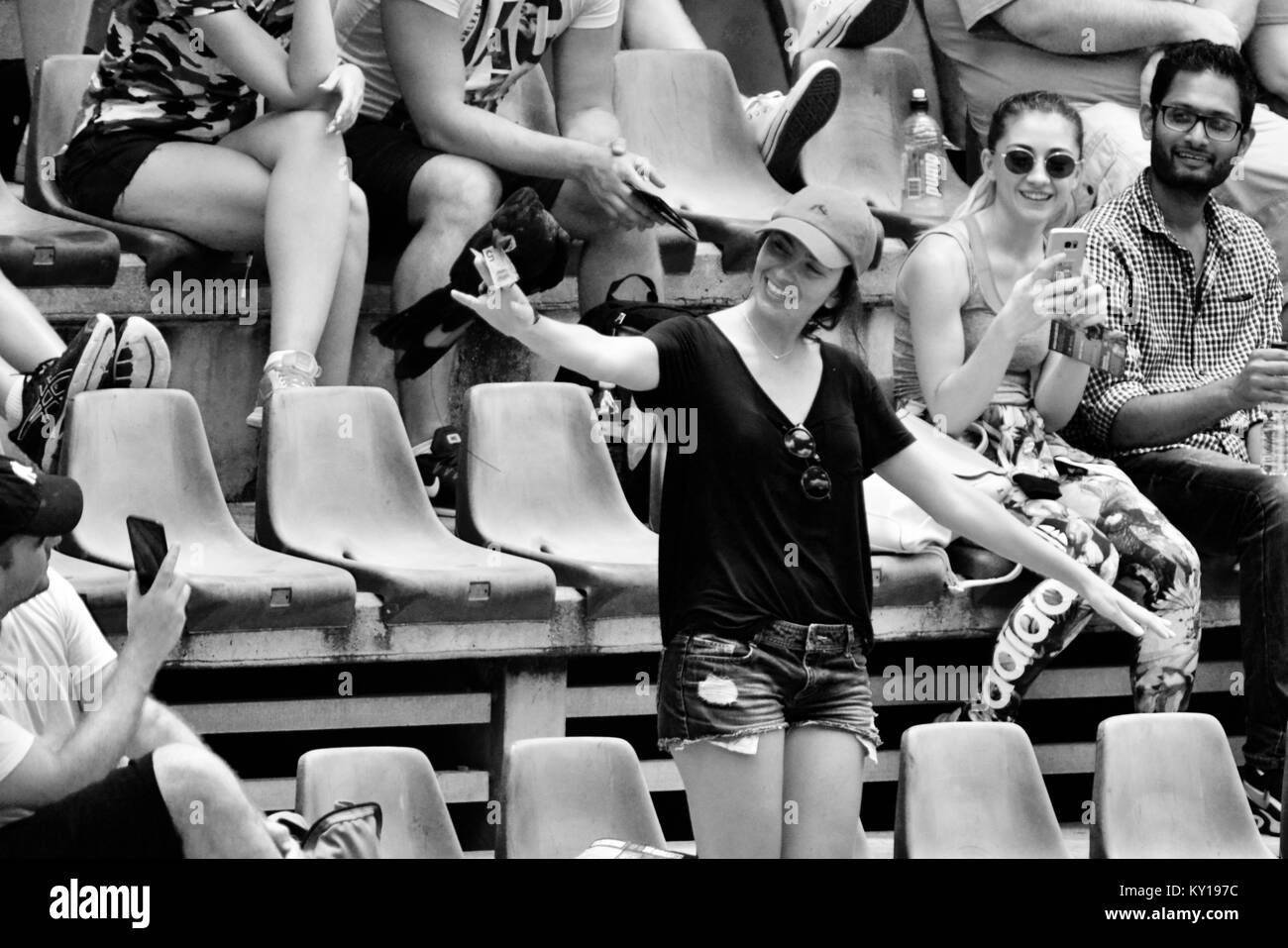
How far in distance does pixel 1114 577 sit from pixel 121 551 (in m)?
1.85

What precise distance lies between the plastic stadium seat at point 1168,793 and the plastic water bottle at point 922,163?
215 centimetres

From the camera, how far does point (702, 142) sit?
579cm

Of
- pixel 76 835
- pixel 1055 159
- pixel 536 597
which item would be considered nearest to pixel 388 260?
pixel 536 597

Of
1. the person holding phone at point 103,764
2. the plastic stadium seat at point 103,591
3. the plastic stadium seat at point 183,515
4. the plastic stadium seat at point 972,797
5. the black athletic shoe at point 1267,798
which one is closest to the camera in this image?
the person holding phone at point 103,764

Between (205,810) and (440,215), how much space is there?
188cm

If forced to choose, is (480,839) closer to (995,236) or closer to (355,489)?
(355,489)

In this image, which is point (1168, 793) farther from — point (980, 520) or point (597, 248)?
point (597, 248)

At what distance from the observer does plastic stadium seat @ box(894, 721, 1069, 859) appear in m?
3.72

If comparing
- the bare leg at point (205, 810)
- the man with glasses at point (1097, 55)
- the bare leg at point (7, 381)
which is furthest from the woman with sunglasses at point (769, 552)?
the man with glasses at point (1097, 55)

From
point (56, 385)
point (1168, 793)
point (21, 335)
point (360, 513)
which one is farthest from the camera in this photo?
point (360, 513)

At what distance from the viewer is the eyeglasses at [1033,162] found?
4.67 m

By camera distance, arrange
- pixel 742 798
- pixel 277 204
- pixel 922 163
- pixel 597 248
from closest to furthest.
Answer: pixel 742 798
pixel 277 204
pixel 597 248
pixel 922 163

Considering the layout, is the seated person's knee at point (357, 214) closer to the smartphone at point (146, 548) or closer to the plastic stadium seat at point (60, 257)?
the plastic stadium seat at point (60, 257)

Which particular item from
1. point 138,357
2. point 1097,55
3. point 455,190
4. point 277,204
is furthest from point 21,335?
point 1097,55
